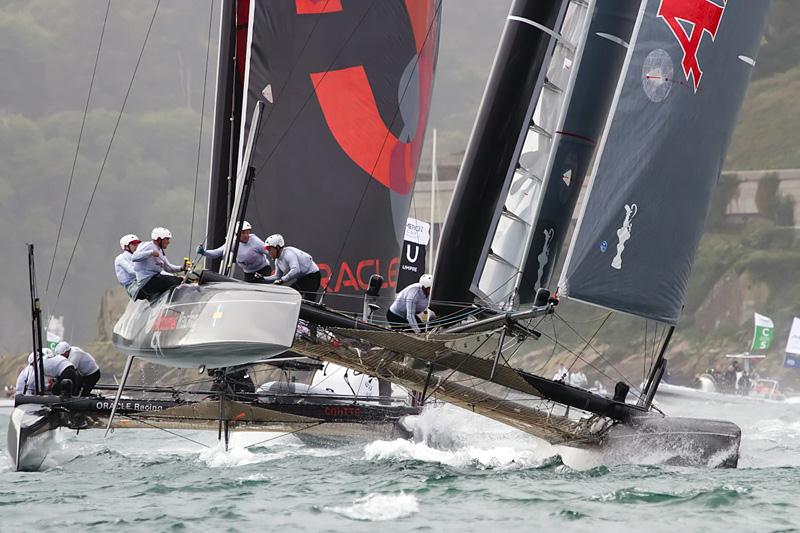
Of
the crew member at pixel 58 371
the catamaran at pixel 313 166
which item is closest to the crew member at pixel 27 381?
the crew member at pixel 58 371

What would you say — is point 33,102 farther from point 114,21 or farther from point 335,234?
point 335,234

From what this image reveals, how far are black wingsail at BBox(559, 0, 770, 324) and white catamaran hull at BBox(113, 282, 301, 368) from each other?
2242 millimetres

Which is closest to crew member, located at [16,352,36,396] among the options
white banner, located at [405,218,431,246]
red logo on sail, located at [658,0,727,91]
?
white banner, located at [405,218,431,246]

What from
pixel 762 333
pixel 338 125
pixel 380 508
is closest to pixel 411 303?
pixel 338 125

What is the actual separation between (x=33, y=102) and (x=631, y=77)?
68.8 m

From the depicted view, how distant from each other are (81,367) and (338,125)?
346 cm

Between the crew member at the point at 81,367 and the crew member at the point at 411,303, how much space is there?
3021 mm

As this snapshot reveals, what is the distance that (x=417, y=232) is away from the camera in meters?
16.4

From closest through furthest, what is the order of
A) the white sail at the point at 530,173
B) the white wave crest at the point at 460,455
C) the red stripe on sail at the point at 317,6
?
the white wave crest at the point at 460,455, the white sail at the point at 530,173, the red stripe on sail at the point at 317,6

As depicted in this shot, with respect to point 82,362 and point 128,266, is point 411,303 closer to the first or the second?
point 128,266

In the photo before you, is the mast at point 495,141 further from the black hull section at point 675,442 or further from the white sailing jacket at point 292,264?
the black hull section at point 675,442

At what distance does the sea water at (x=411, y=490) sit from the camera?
7043 mm

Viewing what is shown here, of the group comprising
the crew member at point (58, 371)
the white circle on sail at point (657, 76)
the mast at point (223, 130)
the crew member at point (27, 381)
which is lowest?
the crew member at point (27, 381)

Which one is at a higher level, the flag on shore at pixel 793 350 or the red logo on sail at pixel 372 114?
the red logo on sail at pixel 372 114
